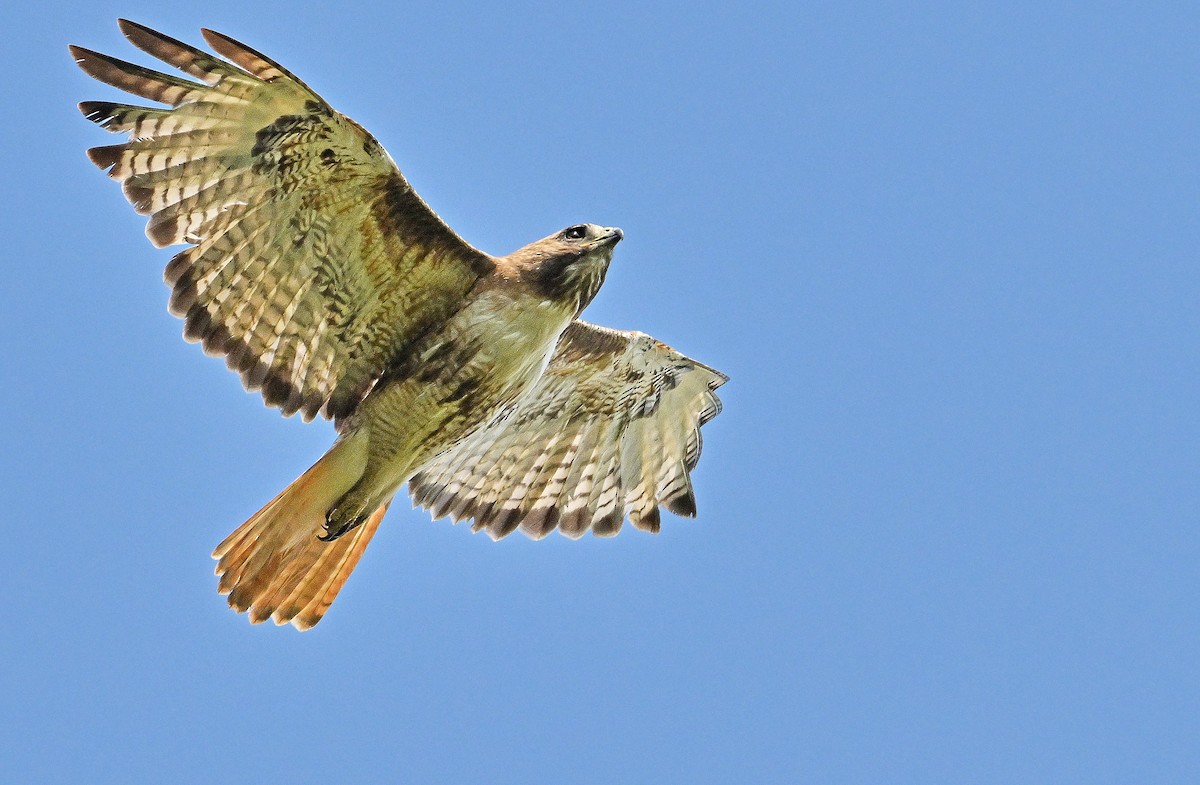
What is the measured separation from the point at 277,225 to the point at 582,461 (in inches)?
118

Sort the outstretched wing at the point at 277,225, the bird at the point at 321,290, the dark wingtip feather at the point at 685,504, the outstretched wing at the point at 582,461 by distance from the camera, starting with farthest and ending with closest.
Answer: the dark wingtip feather at the point at 685,504 < the outstretched wing at the point at 582,461 < the bird at the point at 321,290 < the outstretched wing at the point at 277,225

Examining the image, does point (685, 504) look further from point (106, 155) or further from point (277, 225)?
point (106, 155)

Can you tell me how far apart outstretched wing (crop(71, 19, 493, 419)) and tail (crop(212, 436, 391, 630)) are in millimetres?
441

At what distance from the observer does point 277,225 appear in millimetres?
8852

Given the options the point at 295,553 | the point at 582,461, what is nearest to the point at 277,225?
the point at 295,553

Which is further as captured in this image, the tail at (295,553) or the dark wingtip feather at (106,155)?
the tail at (295,553)

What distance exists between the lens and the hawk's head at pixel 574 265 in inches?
356

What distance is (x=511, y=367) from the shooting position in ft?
30.3

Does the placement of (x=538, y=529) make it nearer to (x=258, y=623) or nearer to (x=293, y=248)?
(x=258, y=623)

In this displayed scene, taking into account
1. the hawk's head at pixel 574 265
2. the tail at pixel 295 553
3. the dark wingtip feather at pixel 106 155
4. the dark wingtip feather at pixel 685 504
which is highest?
the dark wingtip feather at pixel 685 504

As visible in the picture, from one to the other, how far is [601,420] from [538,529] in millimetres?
873

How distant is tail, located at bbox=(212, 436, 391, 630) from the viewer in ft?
30.4

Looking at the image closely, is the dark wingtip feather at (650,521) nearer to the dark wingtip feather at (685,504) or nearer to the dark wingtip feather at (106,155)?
the dark wingtip feather at (685,504)

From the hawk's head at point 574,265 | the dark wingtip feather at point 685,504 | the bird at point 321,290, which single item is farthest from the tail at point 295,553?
the dark wingtip feather at point 685,504
